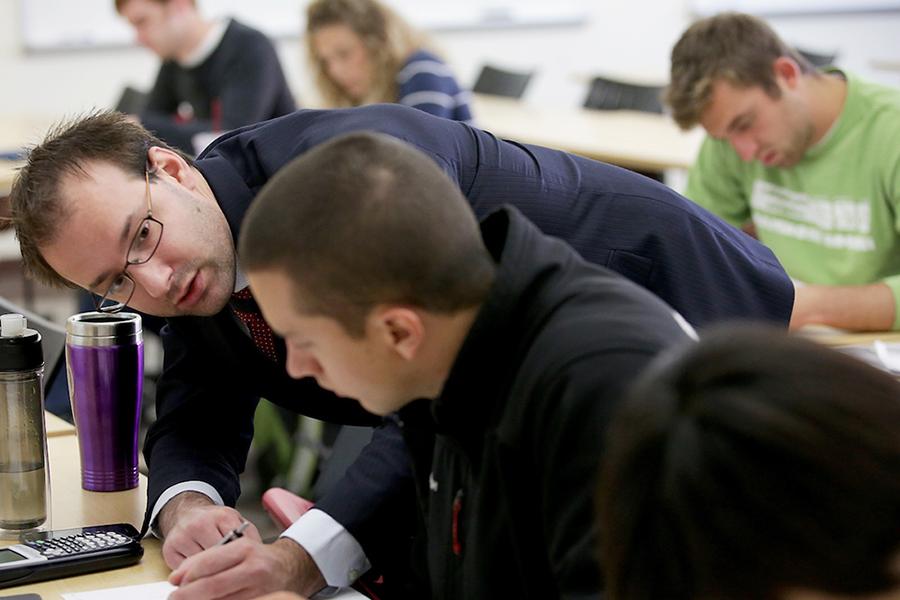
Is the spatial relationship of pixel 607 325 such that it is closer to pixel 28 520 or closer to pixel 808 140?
pixel 28 520

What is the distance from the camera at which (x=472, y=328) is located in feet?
3.86

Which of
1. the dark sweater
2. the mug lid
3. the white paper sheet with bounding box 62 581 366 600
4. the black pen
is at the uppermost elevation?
the mug lid

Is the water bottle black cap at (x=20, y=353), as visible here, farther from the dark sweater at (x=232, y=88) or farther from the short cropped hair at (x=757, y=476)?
the dark sweater at (x=232, y=88)

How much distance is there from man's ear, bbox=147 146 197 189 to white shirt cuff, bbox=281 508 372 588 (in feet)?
1.62

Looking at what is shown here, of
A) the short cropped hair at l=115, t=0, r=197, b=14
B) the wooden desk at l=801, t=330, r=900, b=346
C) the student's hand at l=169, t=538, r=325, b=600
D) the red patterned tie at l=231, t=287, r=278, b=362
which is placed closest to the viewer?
the student's hand at l=169, t=538, r=325, b=600

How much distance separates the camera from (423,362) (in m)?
1.21

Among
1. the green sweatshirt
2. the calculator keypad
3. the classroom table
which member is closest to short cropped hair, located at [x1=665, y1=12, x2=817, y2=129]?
the green sweatshirt

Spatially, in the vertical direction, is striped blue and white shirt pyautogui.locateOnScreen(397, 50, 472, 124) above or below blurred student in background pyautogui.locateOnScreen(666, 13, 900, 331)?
below

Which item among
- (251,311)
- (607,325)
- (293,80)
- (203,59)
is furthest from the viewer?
(293,80)

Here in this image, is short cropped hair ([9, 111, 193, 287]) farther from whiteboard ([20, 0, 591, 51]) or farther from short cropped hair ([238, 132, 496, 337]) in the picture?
whiteboard ([20, 0, 591, 51])

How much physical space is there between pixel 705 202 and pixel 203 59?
8.11ft

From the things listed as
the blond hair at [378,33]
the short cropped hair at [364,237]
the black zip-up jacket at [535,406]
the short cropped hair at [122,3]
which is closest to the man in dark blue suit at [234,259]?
the black zip-up jacket at [535,406]

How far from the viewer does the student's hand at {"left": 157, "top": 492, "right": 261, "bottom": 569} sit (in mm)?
1565

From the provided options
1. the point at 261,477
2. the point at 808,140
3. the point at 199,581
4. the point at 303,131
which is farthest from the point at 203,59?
the point at 199,581
